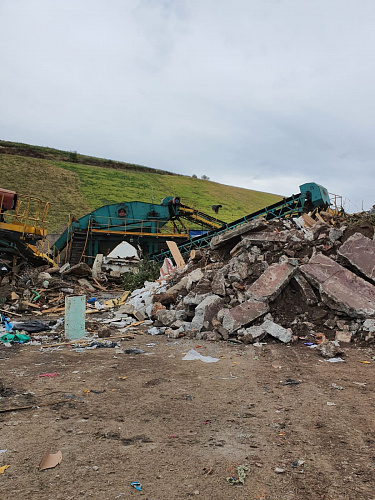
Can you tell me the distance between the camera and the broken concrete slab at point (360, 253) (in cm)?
707

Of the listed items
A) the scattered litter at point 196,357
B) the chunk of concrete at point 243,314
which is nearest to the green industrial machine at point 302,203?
the chunk of concrete at point 243,314

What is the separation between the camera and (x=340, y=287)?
267 inches

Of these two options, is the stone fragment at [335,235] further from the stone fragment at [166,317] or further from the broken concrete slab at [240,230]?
the stone fragment at [166,317]

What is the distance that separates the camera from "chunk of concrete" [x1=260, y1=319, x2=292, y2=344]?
639 cm

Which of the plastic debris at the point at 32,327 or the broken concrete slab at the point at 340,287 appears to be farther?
the plastic debris at the point at 32,327

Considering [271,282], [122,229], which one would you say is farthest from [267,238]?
[122,229]

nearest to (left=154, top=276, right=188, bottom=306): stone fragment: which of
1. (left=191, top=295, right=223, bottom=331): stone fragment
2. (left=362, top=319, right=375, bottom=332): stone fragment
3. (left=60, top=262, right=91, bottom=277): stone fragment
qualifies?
(left=191, top=295, right=223, bottom=331): stone fragment

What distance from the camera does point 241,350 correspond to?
608 centimetres

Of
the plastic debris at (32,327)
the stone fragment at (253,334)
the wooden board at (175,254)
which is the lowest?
the plastic debris at (32,327)

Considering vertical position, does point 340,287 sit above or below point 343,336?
above

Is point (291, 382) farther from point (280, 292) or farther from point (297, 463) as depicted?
point (280, 292)

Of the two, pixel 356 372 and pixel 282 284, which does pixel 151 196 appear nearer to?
pixel 282 284

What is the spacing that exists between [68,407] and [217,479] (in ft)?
6.21

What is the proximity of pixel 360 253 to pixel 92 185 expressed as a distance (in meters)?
33.5
